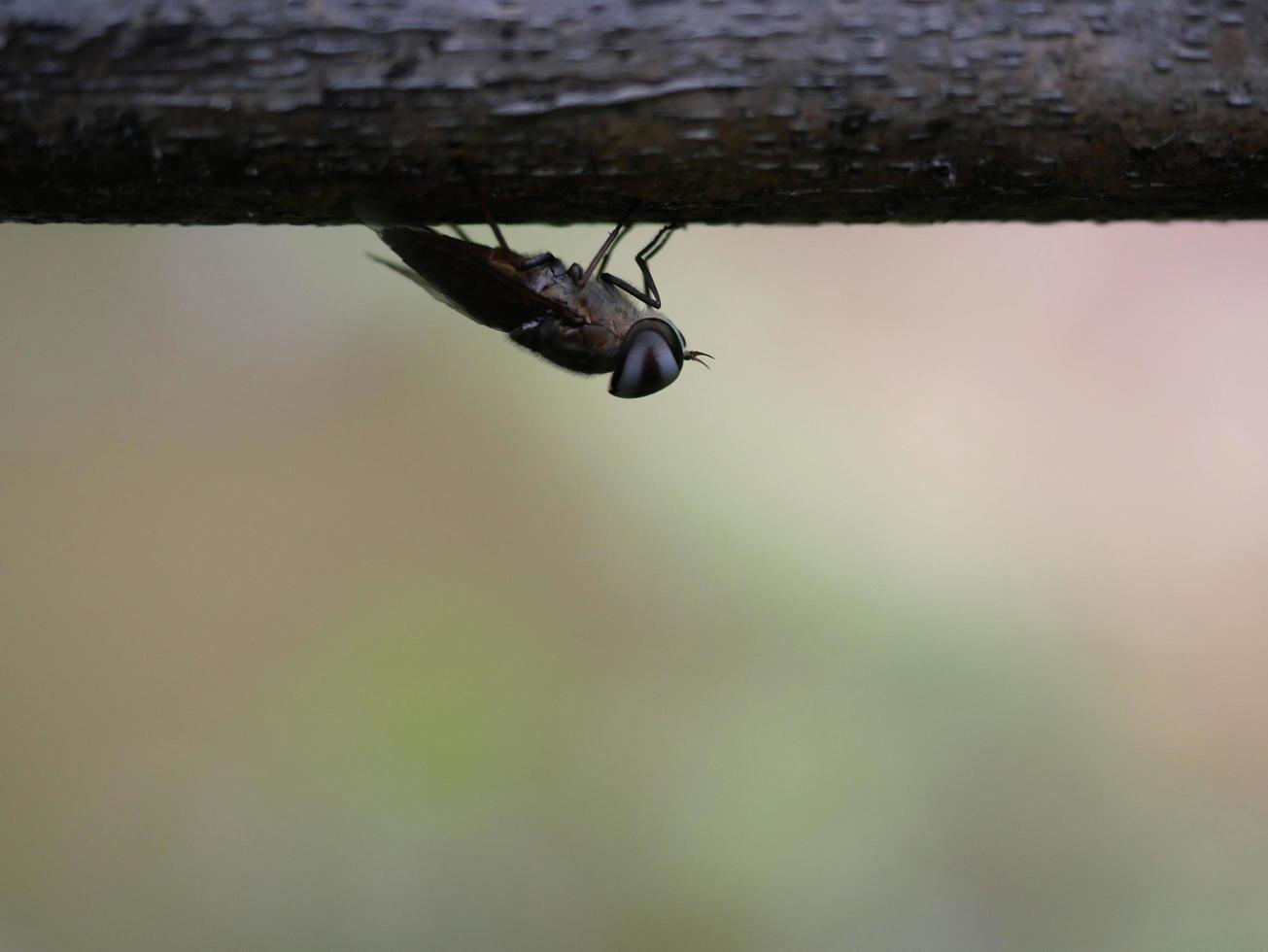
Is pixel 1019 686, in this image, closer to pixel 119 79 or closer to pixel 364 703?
pixel 364 703

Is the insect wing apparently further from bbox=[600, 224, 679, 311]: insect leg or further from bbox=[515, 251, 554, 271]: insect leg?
bbox=[600, 224, 679, 311]: insect leg

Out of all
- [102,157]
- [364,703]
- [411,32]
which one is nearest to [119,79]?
[102,157]

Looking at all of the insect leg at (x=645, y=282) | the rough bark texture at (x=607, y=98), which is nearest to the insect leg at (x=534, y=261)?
the insect leg at (x=645, y=282)

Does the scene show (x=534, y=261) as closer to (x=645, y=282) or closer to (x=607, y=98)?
(x=645, y=282)

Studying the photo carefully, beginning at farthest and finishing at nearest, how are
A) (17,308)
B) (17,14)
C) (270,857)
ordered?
(17,308), (270,857), (17,14)

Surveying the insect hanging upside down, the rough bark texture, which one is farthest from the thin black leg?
the rough bark texture

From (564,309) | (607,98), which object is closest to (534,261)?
(564,309)

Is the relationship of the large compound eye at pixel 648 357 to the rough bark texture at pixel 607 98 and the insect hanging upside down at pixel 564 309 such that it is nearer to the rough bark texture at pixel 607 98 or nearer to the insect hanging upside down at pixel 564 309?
the insect hanging upside down at pixel 564 309
